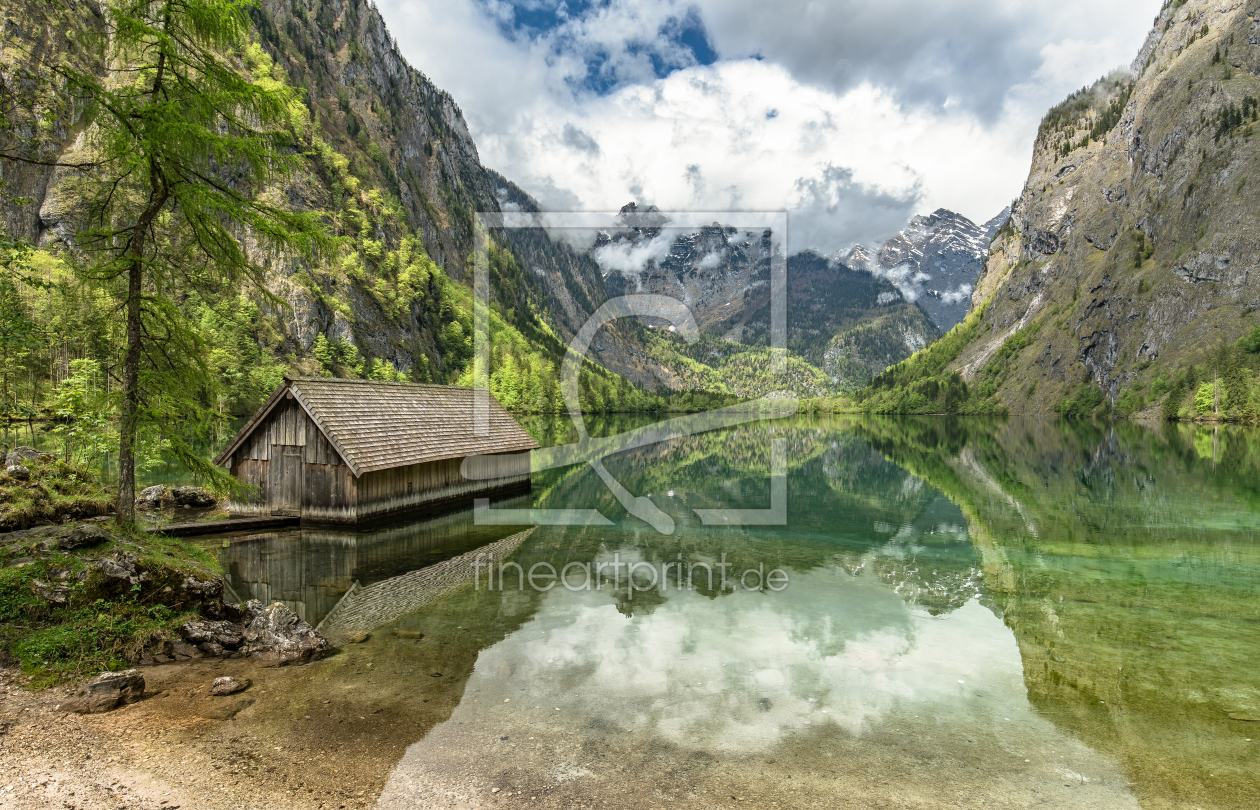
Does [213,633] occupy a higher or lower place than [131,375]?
lower

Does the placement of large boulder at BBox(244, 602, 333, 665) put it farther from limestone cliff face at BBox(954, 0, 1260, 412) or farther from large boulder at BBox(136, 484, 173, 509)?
limestone cliff face at BBox(954, 0, 1260, 412)

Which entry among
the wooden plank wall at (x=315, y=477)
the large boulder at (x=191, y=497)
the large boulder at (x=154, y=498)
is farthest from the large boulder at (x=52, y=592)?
the large boulder at (x=191, y=497)

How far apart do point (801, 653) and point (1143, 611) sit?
31.3 feet

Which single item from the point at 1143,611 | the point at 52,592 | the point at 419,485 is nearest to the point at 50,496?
the point at 52,592

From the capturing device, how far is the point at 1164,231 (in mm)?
146750

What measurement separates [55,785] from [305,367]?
9141 centimetres

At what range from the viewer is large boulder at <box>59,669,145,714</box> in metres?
8.44

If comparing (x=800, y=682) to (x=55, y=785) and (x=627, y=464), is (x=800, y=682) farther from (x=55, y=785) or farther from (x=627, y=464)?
(x=627, y=464)

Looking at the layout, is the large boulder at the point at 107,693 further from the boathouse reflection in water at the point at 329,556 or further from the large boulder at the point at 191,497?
the large boulder at the point at 191,497

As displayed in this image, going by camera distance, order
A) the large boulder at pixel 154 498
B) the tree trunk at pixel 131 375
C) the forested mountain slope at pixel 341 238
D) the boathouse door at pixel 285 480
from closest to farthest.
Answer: the tree trunk at pixel 131 375
the boathouse door at pixel 285 480
the large boulder at pixel 154 498
the forested mountain slope at pixel 341 238

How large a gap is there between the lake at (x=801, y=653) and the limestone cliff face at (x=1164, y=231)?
142 metres

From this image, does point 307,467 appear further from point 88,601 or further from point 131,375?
point 88,601

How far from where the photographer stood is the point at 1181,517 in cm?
2708

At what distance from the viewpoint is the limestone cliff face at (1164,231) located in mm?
127500
